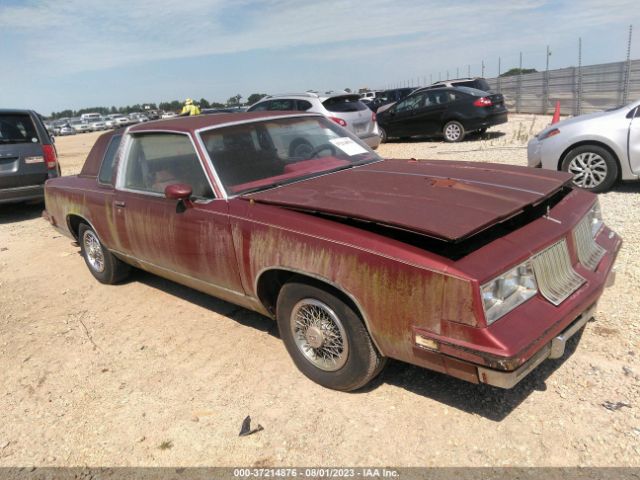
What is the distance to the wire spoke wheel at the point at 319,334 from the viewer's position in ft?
9.95

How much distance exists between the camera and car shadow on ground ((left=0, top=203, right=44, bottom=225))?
31.3ft

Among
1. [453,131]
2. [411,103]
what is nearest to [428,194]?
[453,131]

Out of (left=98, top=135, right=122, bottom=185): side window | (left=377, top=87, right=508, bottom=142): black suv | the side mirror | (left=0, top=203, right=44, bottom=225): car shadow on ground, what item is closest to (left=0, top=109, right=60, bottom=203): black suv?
(left=0, top=203, right=44, bottom=225): car shadow on ground

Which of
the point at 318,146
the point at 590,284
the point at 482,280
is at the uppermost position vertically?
the point at 318,146

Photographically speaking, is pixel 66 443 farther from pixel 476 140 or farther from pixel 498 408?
pixel 476 140

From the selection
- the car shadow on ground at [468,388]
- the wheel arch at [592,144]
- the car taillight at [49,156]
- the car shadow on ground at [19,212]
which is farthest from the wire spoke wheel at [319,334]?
the car shadow on ground at [19,212]

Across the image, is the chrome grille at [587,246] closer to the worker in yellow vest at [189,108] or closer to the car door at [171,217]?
the car door at [171,217]

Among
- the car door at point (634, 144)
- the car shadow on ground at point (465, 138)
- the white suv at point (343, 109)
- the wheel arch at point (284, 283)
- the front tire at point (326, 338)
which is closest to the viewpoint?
the wheel arch at point (284, 283)

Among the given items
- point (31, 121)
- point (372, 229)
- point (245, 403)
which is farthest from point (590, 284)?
point (31, 121)

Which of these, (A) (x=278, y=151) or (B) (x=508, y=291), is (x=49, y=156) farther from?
(B) (x=508, y=291)

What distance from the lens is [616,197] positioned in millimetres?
6738

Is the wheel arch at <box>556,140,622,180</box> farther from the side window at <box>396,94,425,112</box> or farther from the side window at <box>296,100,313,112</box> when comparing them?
the side window at <box>396,94,425,112</box>

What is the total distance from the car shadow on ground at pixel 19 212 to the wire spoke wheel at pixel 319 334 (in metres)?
8.18

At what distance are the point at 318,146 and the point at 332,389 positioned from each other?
6.74 feet
